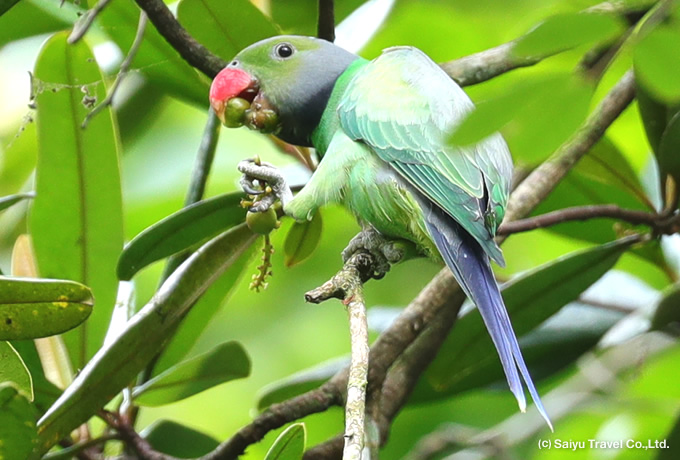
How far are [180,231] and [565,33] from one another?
3.10 ft

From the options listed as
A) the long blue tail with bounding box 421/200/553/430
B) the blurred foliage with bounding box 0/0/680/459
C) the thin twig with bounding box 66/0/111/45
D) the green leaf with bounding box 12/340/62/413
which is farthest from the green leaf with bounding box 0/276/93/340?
the long blue tail with bounding box 421/200/553/430

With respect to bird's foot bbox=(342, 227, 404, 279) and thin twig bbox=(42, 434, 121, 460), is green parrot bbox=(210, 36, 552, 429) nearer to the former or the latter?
bird's foot bbox=(342, 227, 404, 279)

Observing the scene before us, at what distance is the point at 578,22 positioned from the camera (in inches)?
28.0

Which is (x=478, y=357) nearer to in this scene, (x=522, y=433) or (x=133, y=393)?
(x=522, y=433)

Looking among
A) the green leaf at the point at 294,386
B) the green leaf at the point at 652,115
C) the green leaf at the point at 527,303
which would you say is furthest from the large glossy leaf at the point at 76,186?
the green leaf at the point at 652,115

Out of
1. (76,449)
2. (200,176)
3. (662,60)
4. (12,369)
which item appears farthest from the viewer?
(200,176)

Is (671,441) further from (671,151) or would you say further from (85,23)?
(85,23)

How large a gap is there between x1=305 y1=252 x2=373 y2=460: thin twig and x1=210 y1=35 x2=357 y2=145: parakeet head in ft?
1.40

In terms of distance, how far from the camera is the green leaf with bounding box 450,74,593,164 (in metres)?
0.68

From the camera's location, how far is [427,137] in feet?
4.76

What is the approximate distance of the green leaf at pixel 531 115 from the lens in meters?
0.68

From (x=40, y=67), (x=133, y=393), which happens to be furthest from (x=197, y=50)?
(x=133, y=393)

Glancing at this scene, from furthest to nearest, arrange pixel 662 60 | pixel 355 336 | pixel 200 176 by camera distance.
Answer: pixel 200 176
pixel 355 336
pixel 662 60

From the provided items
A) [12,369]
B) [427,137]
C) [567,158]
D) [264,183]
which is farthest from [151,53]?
[567,158]
